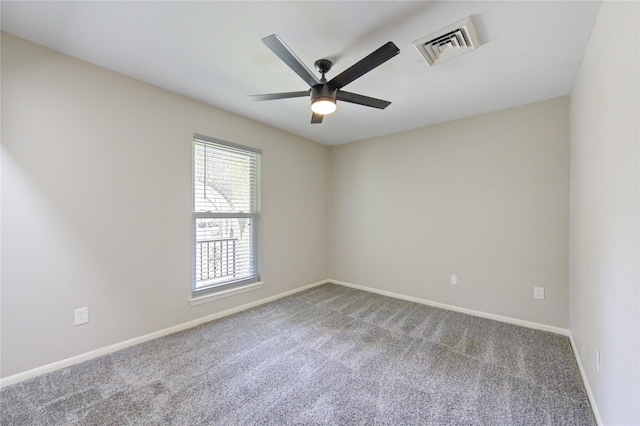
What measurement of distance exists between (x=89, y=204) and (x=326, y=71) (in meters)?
2.21

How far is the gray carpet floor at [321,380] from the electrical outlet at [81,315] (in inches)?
12.8

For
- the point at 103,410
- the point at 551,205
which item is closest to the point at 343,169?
the point at 551,205

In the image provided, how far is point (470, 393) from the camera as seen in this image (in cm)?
179

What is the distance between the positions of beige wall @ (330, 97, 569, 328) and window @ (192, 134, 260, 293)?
64.2 inches

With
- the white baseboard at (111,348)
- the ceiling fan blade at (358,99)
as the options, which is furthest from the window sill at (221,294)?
the ceiling fan blade at (358,99)

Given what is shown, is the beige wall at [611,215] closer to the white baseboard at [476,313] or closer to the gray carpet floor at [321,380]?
the gray carpet floor at [321,380]

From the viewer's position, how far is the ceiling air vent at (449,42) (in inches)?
66.9

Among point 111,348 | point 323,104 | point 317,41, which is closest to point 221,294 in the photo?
point 111,348

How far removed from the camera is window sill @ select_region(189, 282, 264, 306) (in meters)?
2.88

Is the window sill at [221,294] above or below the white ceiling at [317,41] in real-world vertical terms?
below

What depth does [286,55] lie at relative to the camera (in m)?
1.56

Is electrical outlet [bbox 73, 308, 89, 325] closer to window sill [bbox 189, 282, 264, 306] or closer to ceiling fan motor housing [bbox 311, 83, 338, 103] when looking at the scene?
window sill [bbox 189, 282, 264, 306]

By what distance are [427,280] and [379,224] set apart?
102cm

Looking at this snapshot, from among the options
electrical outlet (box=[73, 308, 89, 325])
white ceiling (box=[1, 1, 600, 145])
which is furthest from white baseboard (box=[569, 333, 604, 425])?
electrical outlet (box=[73, 308, 89, 325])
